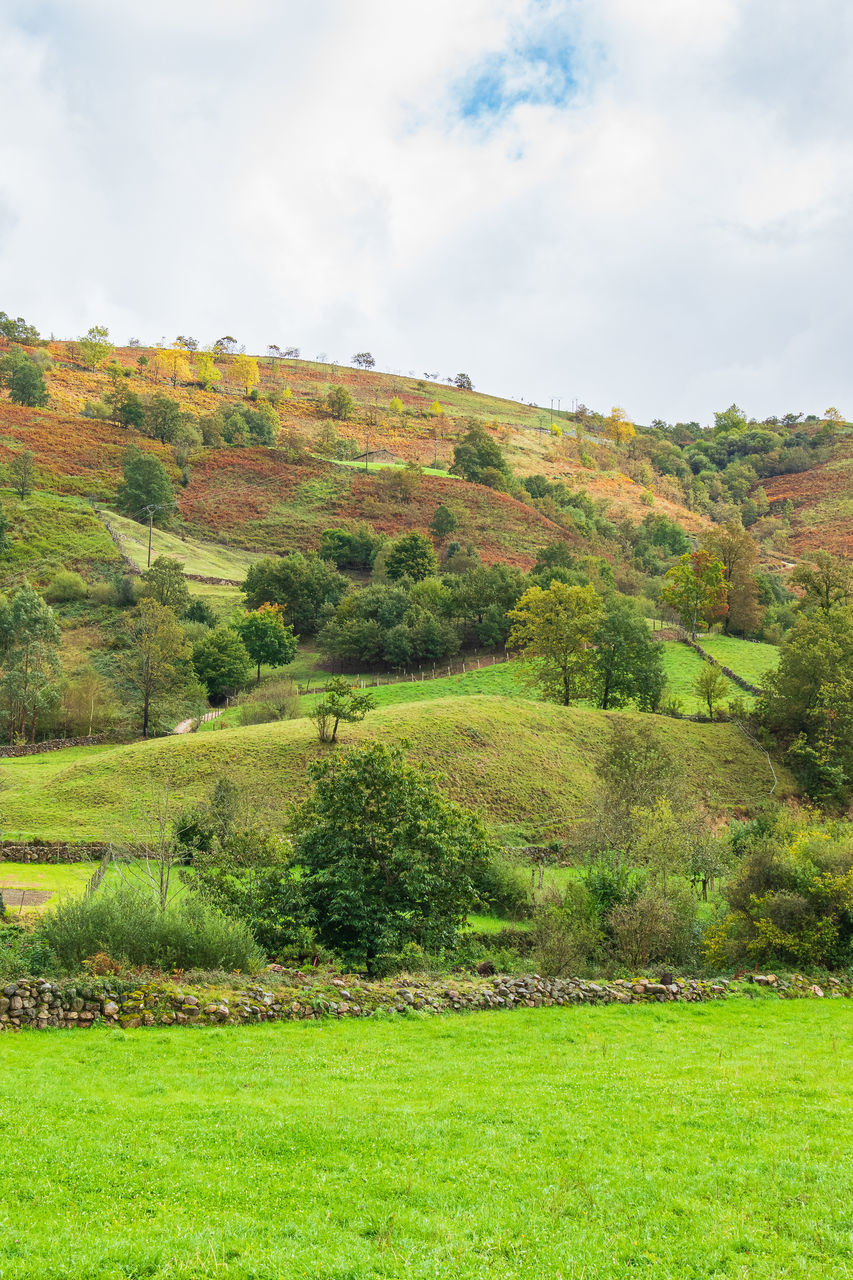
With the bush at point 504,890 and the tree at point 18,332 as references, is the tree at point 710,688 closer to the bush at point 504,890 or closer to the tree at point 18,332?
the bush at point 504,890

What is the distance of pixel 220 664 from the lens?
6431cm

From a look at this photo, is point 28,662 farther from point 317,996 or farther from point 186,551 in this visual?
point 317,996

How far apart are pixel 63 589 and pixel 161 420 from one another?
5451 cm

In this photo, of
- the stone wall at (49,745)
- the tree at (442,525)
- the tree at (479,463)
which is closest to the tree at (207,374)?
the tree at (479,463)

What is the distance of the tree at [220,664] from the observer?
64250 mm

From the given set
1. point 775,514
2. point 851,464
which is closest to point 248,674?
point 775,514

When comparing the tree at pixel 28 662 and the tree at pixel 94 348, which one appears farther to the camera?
the tree at pixel 94 348

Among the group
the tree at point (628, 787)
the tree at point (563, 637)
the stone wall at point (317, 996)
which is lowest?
the stone wall at point (317, 996)

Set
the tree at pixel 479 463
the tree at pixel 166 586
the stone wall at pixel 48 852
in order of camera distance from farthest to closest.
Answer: the tree at pixel 479 463 < the tree at pixel 166 586 < the stone wall at pixel 48 852

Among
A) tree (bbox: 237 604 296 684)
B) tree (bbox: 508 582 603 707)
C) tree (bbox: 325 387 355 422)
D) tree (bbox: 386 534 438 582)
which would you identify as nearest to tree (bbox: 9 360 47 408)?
tree (bbox: 325 387 355 422)

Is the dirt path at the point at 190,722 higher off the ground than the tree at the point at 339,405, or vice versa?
the tree at the point at 339,405

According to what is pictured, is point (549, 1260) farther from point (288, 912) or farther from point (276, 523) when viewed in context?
point (276, 523)

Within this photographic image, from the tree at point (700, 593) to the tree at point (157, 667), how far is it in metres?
47.9

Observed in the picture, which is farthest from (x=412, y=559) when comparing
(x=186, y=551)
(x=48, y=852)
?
(x=48, y=852)
